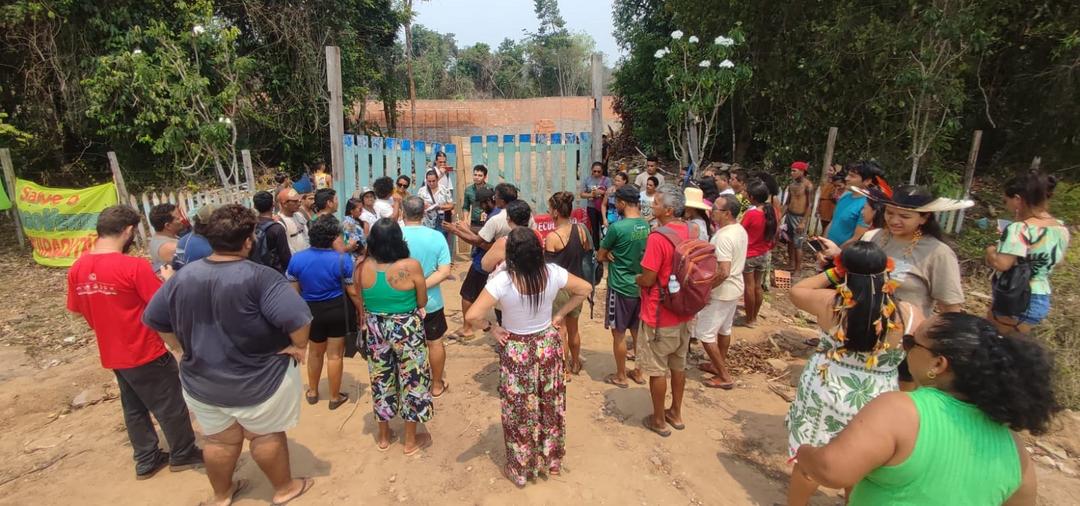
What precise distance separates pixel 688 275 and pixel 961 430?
6.48 feet

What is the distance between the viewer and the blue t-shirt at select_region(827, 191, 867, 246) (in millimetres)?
4867

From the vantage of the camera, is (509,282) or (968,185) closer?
(509,282)

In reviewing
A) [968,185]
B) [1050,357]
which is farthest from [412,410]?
[968,185]

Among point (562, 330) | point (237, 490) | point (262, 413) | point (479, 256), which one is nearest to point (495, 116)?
point (479, 256)

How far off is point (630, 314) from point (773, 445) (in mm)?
1354

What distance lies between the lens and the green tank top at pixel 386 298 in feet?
10.7

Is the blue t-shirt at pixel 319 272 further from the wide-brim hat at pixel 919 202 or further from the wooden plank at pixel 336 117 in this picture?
the wooden plank at pixel 336 117

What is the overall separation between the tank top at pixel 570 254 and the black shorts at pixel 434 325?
95cm

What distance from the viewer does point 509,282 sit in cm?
288

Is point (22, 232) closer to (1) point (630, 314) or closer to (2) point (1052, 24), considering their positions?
(1) point (630, 314)

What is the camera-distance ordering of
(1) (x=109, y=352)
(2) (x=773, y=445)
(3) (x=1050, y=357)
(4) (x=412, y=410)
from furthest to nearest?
1. (2) (x=773, y=445)
2. (4) (x=412, y=410)
3. (1) (x=109, y=352)
4. (3) (x=1050, y=357)

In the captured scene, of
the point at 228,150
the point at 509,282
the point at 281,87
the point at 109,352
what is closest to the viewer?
the point at 509,282

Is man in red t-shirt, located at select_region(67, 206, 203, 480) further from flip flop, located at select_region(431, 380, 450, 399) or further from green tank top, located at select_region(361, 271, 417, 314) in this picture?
flip flop, located at select_region(431, 380, 450, 399)

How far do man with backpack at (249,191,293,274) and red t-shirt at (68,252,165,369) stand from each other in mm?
1231
